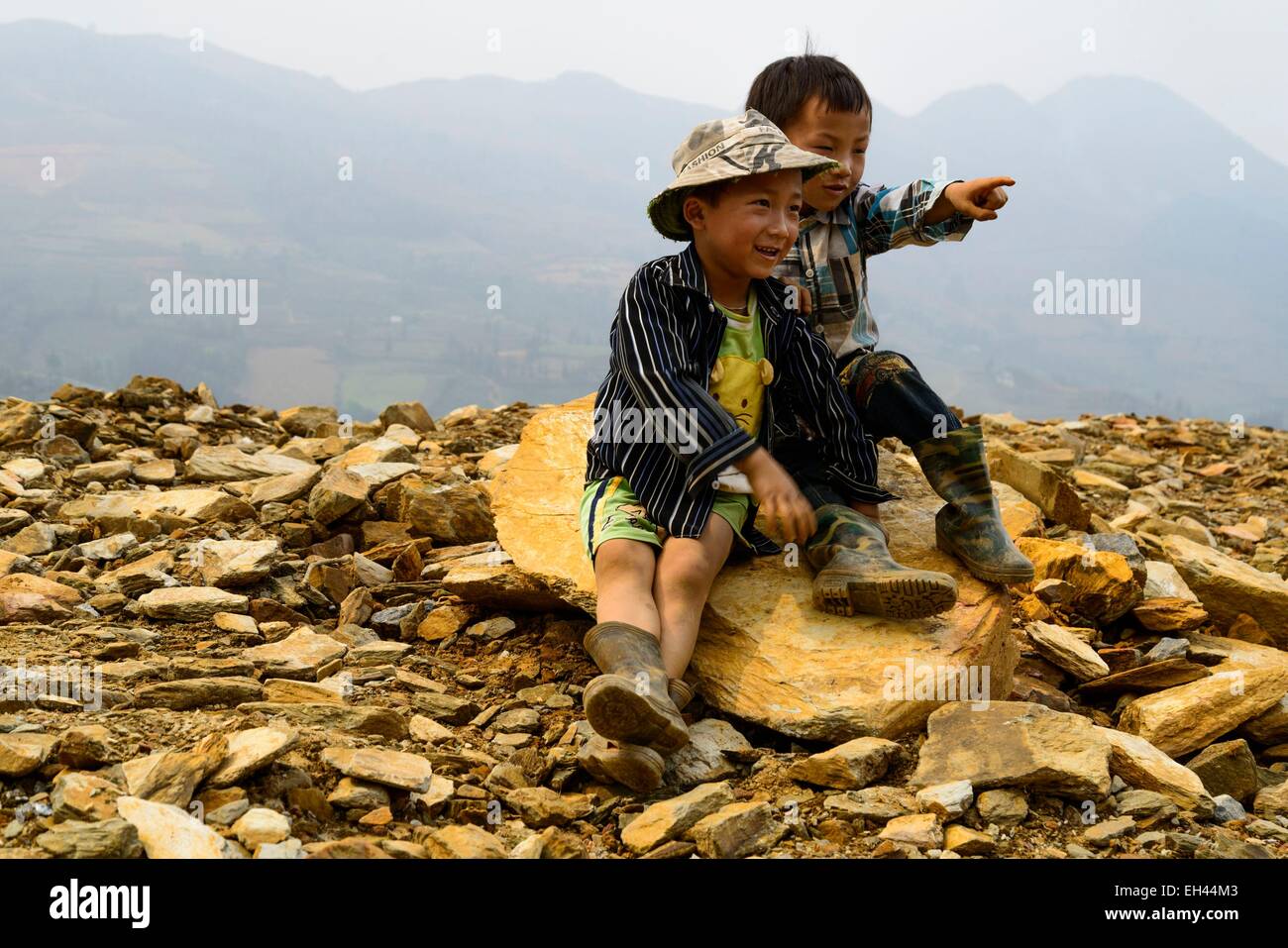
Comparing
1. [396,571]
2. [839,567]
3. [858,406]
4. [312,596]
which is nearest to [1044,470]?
[858,406]

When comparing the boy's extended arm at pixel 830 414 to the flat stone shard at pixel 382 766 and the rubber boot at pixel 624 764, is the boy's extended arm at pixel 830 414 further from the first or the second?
the flat stone shard at pixel 382 766

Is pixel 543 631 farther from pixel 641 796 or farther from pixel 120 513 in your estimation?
pixel 120 513

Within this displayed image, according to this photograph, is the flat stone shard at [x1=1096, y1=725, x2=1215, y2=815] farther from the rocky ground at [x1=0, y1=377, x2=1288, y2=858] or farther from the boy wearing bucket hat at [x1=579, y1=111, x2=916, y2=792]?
the boy wearing bucket hat at [x1=579, y1=111, x2=916, y2=792]

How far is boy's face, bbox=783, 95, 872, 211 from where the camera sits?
13.6 ft

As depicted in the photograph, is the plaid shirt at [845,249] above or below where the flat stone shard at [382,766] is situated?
above

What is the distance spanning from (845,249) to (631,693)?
7.54ft

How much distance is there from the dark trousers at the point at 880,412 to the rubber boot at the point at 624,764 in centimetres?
143

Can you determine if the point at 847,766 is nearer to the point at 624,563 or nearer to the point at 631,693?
the point at 631,693

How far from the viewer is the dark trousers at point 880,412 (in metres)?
4.21

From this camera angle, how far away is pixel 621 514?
3.79 m

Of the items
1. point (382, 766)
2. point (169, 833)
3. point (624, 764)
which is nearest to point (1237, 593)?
point (624, 764)

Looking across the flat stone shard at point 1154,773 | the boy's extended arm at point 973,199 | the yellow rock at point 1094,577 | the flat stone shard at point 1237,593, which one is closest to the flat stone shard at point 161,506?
the boy's extended arm at point 973,199

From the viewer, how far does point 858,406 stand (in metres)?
4.36

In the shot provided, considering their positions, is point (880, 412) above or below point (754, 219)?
below
